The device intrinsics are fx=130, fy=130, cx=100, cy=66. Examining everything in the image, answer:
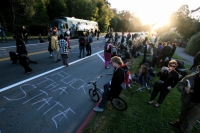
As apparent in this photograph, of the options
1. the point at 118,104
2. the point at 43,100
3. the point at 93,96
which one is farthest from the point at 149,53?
the point at 43,100

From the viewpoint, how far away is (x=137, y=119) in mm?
4285

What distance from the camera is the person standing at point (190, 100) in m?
3.27


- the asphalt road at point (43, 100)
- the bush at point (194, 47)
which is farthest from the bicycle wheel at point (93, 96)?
the bush at point (194, 47)

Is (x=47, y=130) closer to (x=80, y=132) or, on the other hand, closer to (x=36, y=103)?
(x=80, y=132)

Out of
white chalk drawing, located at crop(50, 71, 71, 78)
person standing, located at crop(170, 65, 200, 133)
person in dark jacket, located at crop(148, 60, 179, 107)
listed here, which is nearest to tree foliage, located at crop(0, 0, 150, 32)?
white chalk drawing, located at crop(50, 71, 71, 78)

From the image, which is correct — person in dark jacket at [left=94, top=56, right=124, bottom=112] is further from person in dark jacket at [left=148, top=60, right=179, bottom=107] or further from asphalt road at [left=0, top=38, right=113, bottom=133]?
person in dark jacket at [left=148, top=60, right=179, bottom=107]

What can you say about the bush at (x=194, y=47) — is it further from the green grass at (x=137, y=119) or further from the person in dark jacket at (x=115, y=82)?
the person in dark jacket at (x=115, y=82)

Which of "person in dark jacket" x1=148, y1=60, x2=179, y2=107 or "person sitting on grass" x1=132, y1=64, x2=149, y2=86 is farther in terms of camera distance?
"person sitting on grass" x1=132, y1=64, x2=149, y2=86

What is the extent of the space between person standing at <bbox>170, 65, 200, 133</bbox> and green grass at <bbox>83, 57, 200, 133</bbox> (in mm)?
561

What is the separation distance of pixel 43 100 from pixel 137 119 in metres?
3.39

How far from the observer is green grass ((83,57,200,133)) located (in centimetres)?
380

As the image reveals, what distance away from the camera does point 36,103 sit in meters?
4.57

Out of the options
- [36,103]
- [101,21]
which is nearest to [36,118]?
[36,103]

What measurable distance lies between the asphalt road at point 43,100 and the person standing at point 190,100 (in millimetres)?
2935
